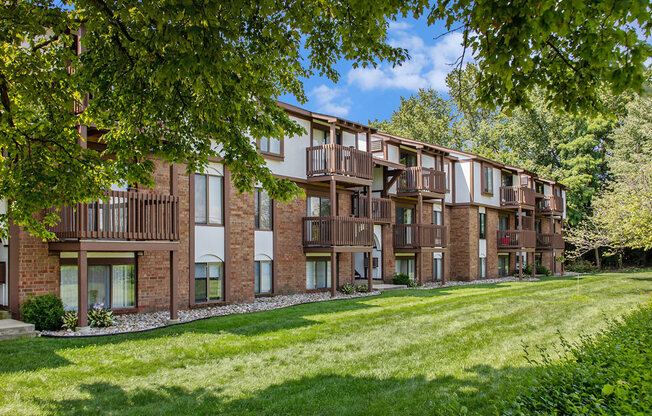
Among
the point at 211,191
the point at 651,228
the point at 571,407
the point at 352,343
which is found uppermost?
the point at 211,191

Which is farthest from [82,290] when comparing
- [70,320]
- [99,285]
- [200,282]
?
[200,282]

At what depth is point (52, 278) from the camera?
1282 cm

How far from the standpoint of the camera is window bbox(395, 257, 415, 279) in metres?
27.1

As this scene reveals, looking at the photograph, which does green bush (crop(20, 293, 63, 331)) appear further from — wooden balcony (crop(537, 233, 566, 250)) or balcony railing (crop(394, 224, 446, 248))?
wooden balcony (crop(537, 233, 566, 250))

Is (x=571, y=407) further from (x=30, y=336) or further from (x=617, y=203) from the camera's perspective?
(x=617, y=203)

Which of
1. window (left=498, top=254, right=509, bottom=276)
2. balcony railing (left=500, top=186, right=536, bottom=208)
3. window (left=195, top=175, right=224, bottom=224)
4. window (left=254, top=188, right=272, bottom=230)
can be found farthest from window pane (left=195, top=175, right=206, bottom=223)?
window (left=498, top=254, right=509, bottom=276)

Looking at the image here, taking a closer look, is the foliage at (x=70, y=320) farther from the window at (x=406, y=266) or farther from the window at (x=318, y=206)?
the window at (x=406, y=266)

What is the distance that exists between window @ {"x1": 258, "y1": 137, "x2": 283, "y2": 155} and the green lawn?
6.71 meters

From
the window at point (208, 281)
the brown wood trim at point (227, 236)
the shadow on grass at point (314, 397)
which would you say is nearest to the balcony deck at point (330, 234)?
the brown wood trim at point (227, 236)

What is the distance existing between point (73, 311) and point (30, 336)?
5.75ft

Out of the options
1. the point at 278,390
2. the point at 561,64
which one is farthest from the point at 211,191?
the point at 561,64

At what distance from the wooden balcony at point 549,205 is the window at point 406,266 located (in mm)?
16469

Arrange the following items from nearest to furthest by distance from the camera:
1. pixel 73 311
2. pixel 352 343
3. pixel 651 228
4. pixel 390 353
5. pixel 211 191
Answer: pixel 390 353 < pixel 352 343 < pixel 73 311 < pixel 211 191 < pixel 651 228

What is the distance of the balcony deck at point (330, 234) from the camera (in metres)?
20.1
